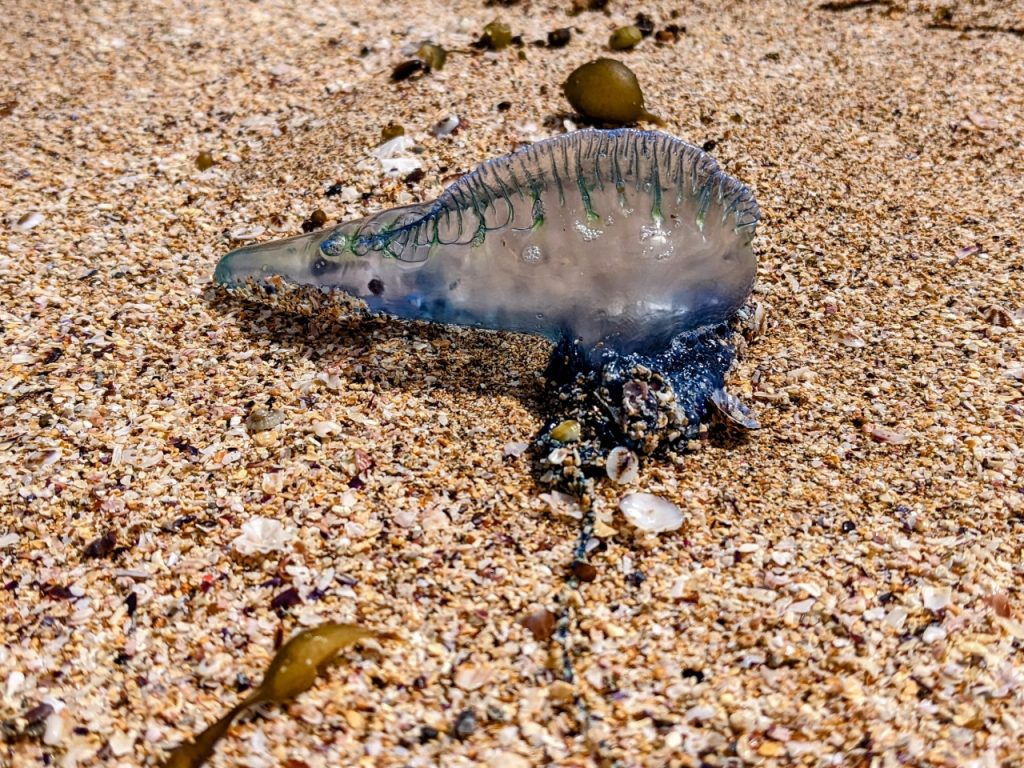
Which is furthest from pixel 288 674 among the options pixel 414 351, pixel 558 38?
pixel 558 38

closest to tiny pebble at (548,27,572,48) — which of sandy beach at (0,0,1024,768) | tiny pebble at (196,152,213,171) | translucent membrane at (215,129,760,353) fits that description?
sandy beach at (0,0,1024,768)

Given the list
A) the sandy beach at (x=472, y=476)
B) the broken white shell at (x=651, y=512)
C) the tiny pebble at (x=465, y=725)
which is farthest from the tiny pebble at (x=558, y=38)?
the tiny pebble at (x=465, y=725)

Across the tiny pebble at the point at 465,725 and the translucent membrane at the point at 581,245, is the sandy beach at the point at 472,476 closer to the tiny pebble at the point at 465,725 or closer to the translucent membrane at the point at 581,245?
the tiny pebble at the point at 465,725

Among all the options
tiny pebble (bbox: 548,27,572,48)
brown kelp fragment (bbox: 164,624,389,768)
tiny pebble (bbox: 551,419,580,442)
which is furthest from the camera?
tiny pebble (bbox: 548,27,572,48)

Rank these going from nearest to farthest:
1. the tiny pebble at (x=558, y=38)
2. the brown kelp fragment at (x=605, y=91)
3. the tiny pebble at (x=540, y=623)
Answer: the tiny pebble at (x=540, y=623) → the brown kelp fragment at (x=605, y=91) → the tiny pebble at (x=558, y=38)

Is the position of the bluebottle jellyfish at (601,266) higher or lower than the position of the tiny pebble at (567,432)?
higher

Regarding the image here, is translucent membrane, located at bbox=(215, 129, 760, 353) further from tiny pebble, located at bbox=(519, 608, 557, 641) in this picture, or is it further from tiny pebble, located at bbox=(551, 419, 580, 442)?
tiny pebble, located at bbox=(519, 608, 557, 641)
